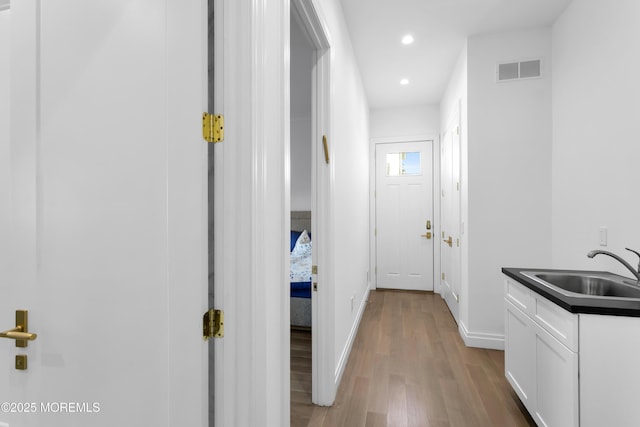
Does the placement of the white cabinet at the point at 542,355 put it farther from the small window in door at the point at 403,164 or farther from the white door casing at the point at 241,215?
the small window in door at the point at 403,164

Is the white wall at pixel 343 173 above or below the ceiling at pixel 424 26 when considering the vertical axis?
below

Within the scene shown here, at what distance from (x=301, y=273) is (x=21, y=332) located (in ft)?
8.52

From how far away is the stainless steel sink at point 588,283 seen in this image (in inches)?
70.9

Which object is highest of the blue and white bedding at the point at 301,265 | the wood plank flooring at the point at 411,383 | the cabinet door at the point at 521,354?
the blue and white bedding at the point at 301,265

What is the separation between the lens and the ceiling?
8.49ft

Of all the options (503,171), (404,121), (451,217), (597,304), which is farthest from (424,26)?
(597,304)

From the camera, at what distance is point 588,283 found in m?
1.95

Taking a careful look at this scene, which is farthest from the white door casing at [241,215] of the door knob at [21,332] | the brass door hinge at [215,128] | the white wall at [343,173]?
the white wall at [343,173]

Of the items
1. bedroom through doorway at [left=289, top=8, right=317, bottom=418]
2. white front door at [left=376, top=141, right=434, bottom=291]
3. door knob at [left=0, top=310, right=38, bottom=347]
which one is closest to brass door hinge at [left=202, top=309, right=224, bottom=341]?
door knob at [left=0, top=310, right=38, bottom=347]

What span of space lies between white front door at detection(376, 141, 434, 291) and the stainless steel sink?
2801 mm

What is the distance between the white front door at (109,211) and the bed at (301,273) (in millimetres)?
2297

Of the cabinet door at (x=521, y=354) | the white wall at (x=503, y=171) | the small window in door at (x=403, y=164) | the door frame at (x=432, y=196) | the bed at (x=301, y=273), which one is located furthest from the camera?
the small window in door at (x=403, y=164)

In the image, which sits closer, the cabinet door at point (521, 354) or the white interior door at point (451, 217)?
the cabinet door at point (521, 354)

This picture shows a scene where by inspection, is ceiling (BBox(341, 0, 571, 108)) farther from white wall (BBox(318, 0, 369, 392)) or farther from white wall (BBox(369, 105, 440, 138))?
white wall (BBox(369, 105, 440, 138))
